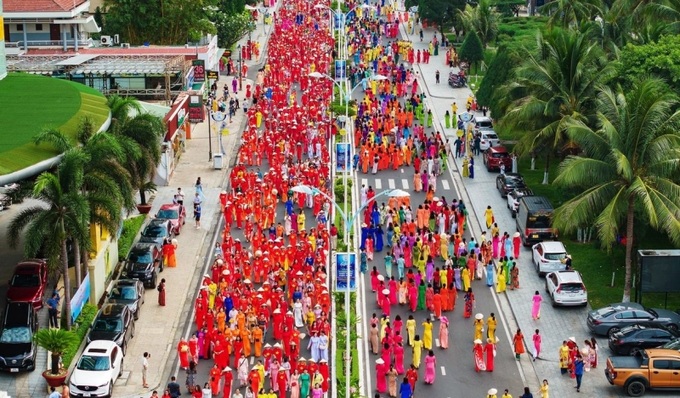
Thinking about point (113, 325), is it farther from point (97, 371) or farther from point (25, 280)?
point (25, 280)

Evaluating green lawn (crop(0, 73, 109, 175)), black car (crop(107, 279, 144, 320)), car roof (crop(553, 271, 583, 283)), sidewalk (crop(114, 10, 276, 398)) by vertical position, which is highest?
green lawn (crop(0, 73, 109, 175))

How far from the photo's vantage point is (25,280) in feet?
133

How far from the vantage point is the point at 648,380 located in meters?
35.8

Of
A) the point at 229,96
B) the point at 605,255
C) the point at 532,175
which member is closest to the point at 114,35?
the point at 229,96

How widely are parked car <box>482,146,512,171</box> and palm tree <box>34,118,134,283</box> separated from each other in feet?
73.2

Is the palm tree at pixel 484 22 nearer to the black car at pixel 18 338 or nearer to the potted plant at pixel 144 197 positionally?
the potted plant at pixel 144 197

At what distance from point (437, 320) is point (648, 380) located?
761 centimetres

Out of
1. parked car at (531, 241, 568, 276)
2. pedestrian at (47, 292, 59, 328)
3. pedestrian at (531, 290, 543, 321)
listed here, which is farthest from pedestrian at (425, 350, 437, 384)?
pedestrian at (47, 292, 59, 328)

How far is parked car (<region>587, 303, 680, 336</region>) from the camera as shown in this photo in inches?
1548

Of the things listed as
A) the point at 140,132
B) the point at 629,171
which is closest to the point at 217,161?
the point at 140,132

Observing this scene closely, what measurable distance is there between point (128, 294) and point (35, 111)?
1007cm

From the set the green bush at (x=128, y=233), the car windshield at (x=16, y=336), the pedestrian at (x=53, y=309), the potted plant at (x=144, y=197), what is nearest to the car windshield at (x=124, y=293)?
the pedestrian at (x=53, y=309)

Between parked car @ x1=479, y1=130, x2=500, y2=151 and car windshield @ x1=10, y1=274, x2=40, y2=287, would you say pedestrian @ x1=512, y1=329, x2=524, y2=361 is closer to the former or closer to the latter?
car windshield @ x1=10, y1=274, x2=40, y2=287

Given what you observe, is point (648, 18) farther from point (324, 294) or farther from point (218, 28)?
point (218, 28)
